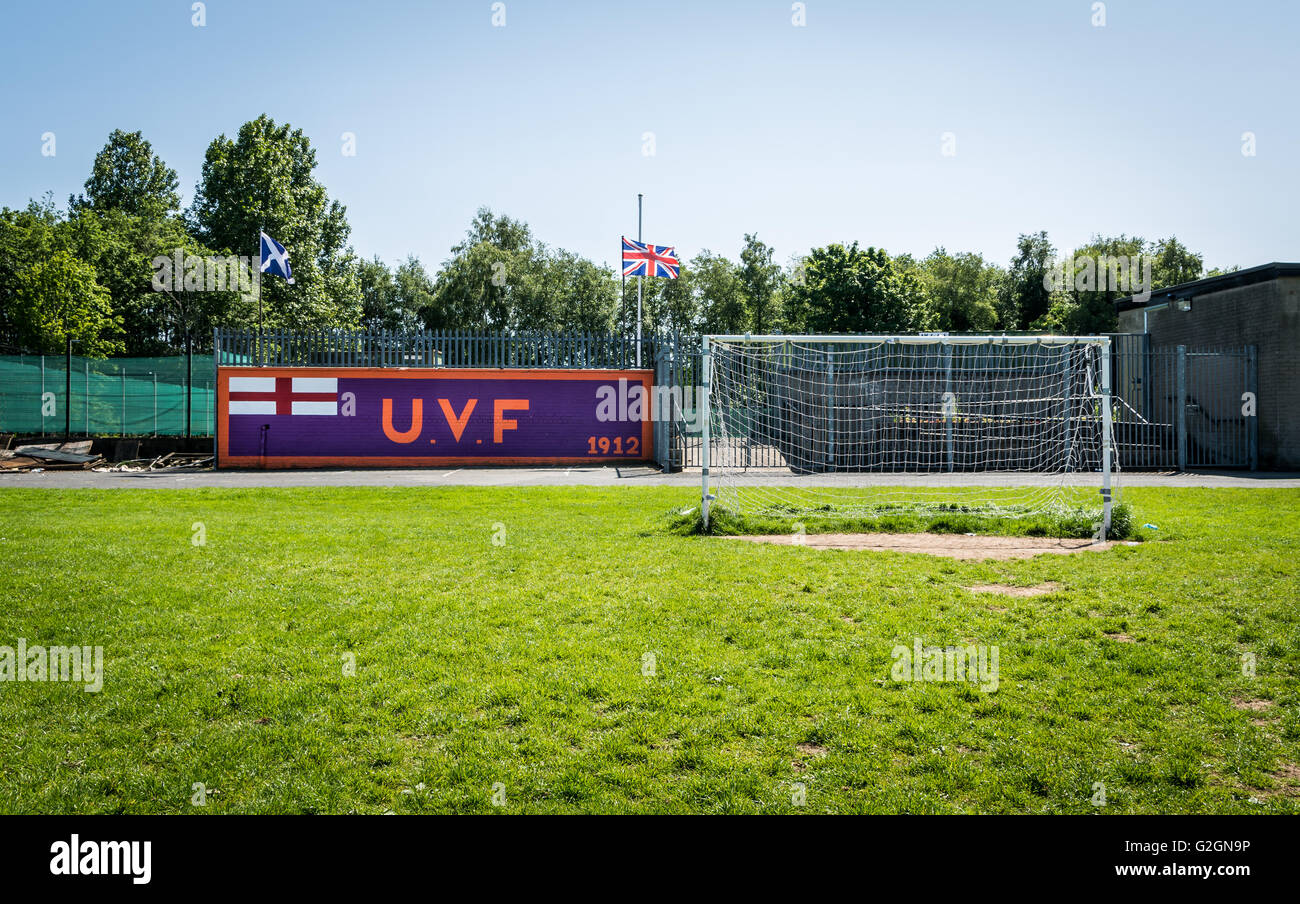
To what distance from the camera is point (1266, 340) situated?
21.2 metres

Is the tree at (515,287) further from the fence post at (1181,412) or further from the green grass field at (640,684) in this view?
the green grass field at (640,684)

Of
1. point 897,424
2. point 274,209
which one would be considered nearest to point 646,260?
point 897,424

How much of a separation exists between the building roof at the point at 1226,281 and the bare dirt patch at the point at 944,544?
53.6 ft

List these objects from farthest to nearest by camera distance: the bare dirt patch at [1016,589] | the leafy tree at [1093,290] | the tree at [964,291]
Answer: the tree at [964,291] < the leafy tree at [1093,290] < the bare dirt patch at [1016,589]

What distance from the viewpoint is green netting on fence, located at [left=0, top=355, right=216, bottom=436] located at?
94.3 ft

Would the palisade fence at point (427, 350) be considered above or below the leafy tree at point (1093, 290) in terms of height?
below

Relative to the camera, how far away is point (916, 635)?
5617 mm

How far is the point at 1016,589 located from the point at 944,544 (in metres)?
2.54

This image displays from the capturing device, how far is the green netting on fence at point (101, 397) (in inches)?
1132

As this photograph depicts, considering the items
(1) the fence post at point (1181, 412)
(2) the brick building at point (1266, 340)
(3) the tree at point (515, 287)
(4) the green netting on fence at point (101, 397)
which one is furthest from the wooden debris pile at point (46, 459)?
(3) the tree at point (515, 287)

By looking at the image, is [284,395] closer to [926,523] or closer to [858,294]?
[926,523]

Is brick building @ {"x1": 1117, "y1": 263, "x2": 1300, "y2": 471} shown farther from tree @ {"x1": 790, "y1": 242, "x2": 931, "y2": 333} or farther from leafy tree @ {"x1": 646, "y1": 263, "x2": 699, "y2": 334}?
leafy tree @ {"x1": 646, "y1": 263, "x2": 699, "y2": 334}
